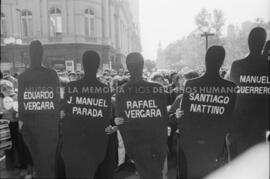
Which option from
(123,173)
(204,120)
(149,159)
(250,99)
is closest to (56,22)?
(149,159)

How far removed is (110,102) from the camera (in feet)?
9.75

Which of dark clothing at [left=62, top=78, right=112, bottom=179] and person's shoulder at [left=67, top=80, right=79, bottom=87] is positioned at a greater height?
person's shoulder at [left=67, top=80, right=79, bottom=87]

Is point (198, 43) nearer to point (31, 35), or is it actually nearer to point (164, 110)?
point (164, 110)

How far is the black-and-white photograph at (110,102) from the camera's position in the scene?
9.74 ft

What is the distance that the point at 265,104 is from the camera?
321 centimetres

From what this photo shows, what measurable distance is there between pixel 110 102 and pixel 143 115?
0.38 metres

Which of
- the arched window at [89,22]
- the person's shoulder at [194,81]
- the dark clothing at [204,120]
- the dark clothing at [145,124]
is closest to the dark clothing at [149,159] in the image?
the dark clothing at [145,124]

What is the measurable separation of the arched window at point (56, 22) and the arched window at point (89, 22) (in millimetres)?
305

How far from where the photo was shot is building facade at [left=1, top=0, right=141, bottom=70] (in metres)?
3.23

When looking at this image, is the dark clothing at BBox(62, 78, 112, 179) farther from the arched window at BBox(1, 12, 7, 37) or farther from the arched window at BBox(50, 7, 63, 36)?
the arched window at BBox(1, 12, 7, 37)

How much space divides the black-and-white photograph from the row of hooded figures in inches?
0.4

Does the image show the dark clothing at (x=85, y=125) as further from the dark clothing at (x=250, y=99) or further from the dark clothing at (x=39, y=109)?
the dark clothing at (x=250, y=99)

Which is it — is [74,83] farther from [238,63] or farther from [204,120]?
[238,63]

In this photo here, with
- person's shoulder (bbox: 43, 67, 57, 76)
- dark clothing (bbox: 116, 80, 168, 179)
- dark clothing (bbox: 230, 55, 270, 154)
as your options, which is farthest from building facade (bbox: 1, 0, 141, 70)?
dark clothing (bbox: 230, 55, 270, 154)
